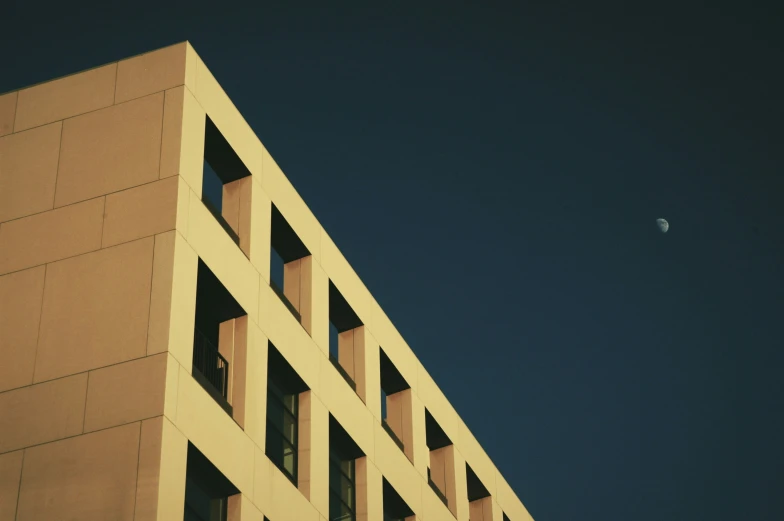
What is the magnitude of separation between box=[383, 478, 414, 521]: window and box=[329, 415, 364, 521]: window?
2034 mm

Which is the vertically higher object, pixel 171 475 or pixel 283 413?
pixel 283 413

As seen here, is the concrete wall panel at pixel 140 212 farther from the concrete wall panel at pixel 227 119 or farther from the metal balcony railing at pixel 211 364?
the concrete wall panel at pixel 227 119

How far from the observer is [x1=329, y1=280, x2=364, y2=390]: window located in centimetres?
3903

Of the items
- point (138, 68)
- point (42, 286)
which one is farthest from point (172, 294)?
point (138, 68)

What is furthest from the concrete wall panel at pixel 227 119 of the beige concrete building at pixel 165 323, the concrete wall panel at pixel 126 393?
the concrete wall panel at pixel 126 393

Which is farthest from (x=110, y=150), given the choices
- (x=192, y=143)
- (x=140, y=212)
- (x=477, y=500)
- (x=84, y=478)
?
(x=477, y=500)

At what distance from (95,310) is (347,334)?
1350cm

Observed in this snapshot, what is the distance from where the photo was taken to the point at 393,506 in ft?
133

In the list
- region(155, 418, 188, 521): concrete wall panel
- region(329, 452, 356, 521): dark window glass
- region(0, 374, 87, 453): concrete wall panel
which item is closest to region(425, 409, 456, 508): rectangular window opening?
region(329, 452, 356, 521): dark window glass

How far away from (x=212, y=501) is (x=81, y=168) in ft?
27.8

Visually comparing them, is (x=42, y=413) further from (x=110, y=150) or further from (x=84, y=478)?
(x=110, y=150)

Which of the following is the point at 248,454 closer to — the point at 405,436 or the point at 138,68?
the point at 138,68

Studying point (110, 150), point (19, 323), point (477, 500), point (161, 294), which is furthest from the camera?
point (477, 500)

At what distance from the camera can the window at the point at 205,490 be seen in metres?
28.0
